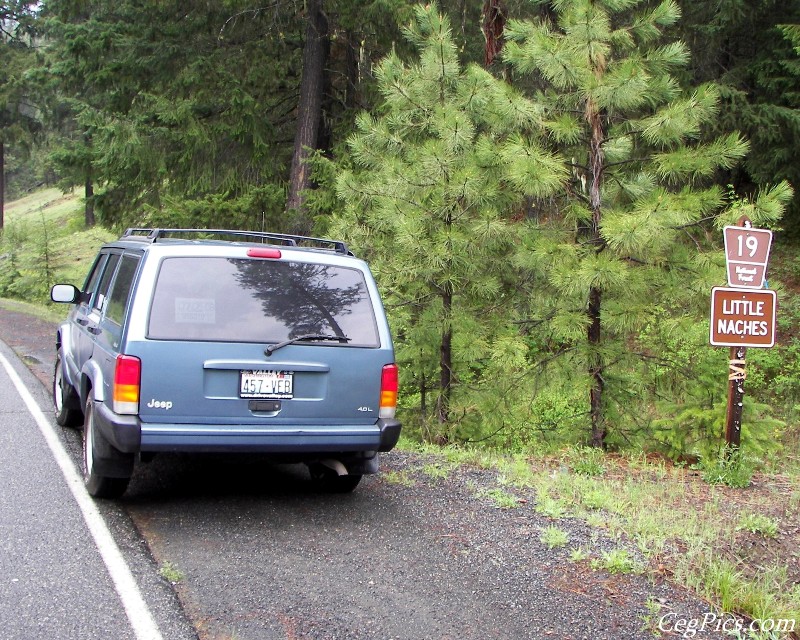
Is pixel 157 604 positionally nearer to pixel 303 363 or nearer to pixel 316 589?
pixel 316 589

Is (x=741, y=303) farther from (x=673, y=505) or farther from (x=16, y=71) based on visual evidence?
(x=16, y=71)

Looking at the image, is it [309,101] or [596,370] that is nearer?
[596,370]

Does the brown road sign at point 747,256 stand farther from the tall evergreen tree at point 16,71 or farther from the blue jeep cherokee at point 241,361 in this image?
the tall evergreen tree at point 16,71

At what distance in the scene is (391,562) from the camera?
189 inches

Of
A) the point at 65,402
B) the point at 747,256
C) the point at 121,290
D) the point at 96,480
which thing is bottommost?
the point at 96,480

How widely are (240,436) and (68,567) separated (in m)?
1.32

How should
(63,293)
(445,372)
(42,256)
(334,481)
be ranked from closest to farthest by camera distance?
(334,481) < (63,293) < (445,372) < (42,256)

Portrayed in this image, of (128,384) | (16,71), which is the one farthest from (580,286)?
(16,71)

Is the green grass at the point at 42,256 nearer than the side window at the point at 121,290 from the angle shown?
No

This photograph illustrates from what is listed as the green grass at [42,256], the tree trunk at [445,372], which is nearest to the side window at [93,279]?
→ the tree trunk at [445,372]

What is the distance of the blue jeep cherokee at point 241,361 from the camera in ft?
17.2

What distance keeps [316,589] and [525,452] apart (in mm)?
4928

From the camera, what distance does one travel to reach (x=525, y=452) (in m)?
8.91

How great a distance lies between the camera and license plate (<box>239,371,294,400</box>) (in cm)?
540
